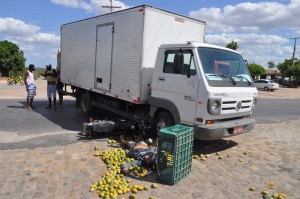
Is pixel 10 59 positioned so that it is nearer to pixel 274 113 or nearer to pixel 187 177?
pixel 274 113

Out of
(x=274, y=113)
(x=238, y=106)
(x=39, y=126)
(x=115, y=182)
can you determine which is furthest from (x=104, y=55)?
(x=274, y=113)

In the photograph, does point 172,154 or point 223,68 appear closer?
point 172,154

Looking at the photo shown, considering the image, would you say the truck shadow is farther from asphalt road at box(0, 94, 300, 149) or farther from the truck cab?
asphalt road at box(0, 94, 300, 149)

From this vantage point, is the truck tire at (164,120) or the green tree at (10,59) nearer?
the truck tire at (164,120)

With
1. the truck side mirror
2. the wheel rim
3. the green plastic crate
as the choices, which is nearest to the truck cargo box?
the wheel rim

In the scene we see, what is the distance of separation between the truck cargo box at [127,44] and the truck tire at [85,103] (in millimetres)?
536

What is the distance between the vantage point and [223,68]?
709 cm

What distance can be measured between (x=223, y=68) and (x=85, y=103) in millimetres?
6154

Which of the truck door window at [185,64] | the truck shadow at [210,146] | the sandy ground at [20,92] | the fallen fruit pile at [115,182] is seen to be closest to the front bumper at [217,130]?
the truck shadow at [210,146]

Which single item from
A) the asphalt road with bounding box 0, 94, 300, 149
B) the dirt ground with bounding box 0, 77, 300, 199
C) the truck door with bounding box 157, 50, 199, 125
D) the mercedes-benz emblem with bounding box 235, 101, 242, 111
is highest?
the truck door with bounding box 157, 50, 199, 125

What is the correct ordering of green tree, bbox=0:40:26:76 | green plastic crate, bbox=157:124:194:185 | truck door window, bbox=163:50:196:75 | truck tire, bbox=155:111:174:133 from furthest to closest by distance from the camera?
green tree, bbox=0:40:26:76 < truck tire, bbox=155:111:174:133 < truck door window, bbox=163:50:196:75 < green plastic crate, bbox=157:124:194:185

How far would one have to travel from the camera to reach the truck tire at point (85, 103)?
11232mm

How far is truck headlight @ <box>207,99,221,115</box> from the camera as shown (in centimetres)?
637

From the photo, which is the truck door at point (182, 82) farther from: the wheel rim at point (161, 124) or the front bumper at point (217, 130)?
the wheel rim at point (161, 124)
